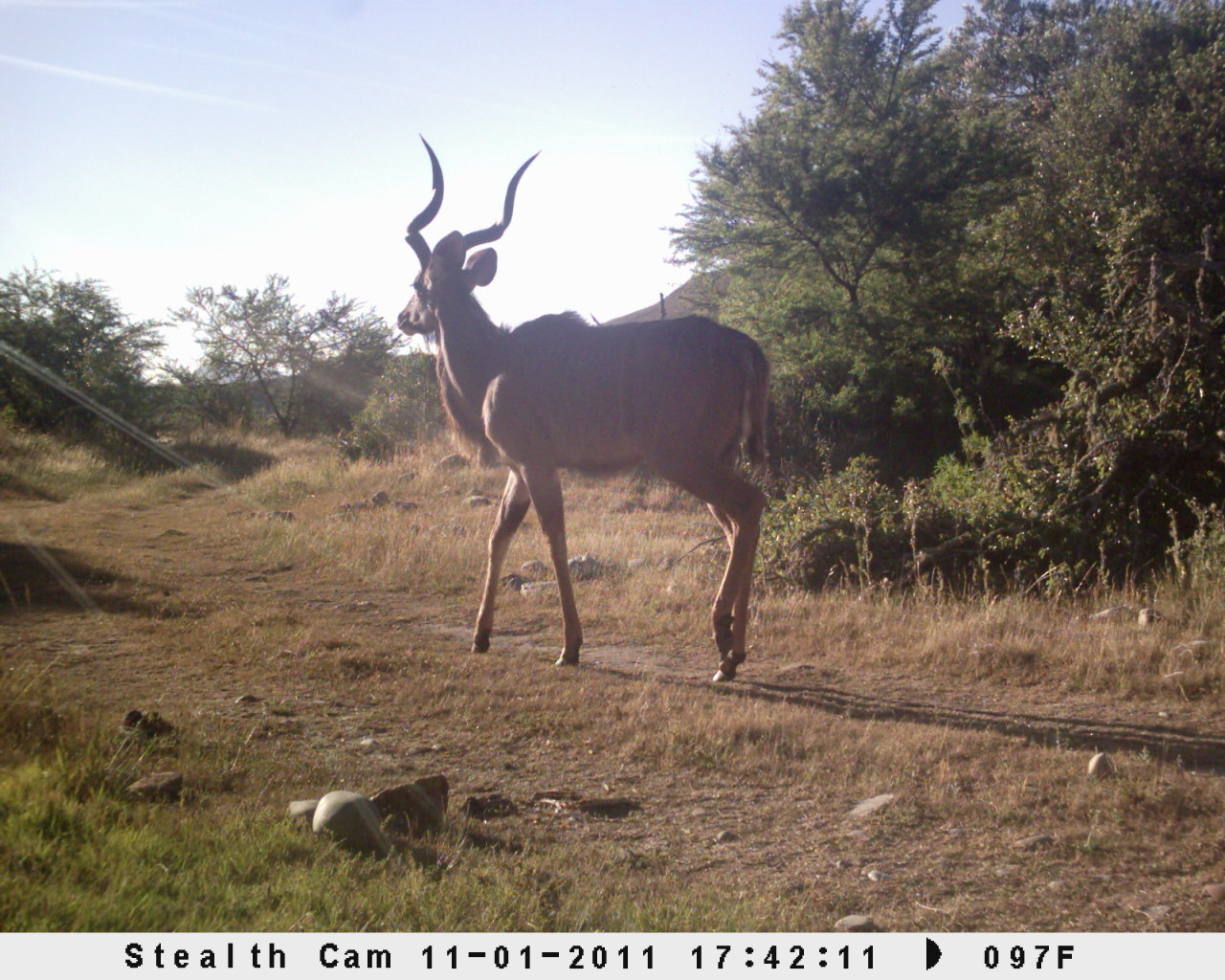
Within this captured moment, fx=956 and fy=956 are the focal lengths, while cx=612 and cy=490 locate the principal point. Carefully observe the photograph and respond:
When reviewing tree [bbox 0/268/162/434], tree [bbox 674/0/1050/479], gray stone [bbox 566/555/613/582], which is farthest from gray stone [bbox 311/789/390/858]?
tree [bbox 0/268/162/434]

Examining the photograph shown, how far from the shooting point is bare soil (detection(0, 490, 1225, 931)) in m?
3.55

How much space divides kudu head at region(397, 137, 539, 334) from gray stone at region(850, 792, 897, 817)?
5436 millimetres

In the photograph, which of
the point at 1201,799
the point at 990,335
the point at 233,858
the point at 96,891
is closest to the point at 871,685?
the point at 1201,799

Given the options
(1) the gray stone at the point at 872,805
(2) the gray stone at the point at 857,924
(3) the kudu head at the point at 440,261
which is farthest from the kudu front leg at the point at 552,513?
(2) the gray stone at the point at 857,924

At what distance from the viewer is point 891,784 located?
14.8 ft

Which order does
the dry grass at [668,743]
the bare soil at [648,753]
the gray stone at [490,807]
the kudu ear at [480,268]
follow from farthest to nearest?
the kudu ear at [480,268] < the gray stone at [490,807] < the bare soil at [648,753] < the dry grass at [668,743]

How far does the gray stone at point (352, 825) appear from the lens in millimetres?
3566

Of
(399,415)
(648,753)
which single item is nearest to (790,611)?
(648,753)

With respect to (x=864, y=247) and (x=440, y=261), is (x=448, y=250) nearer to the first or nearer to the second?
(x=440, y=261)

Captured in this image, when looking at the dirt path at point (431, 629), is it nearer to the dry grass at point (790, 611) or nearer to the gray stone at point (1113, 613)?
the dry grass at point (790, 611)

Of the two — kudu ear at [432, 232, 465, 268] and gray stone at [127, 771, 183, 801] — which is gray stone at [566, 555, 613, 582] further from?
gray stone at [127, 771, 183, 801]

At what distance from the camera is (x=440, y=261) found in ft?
26.5

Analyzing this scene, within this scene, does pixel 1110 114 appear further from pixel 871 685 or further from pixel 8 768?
pixel 8 768

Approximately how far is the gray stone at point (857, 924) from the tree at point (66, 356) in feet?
89.4
